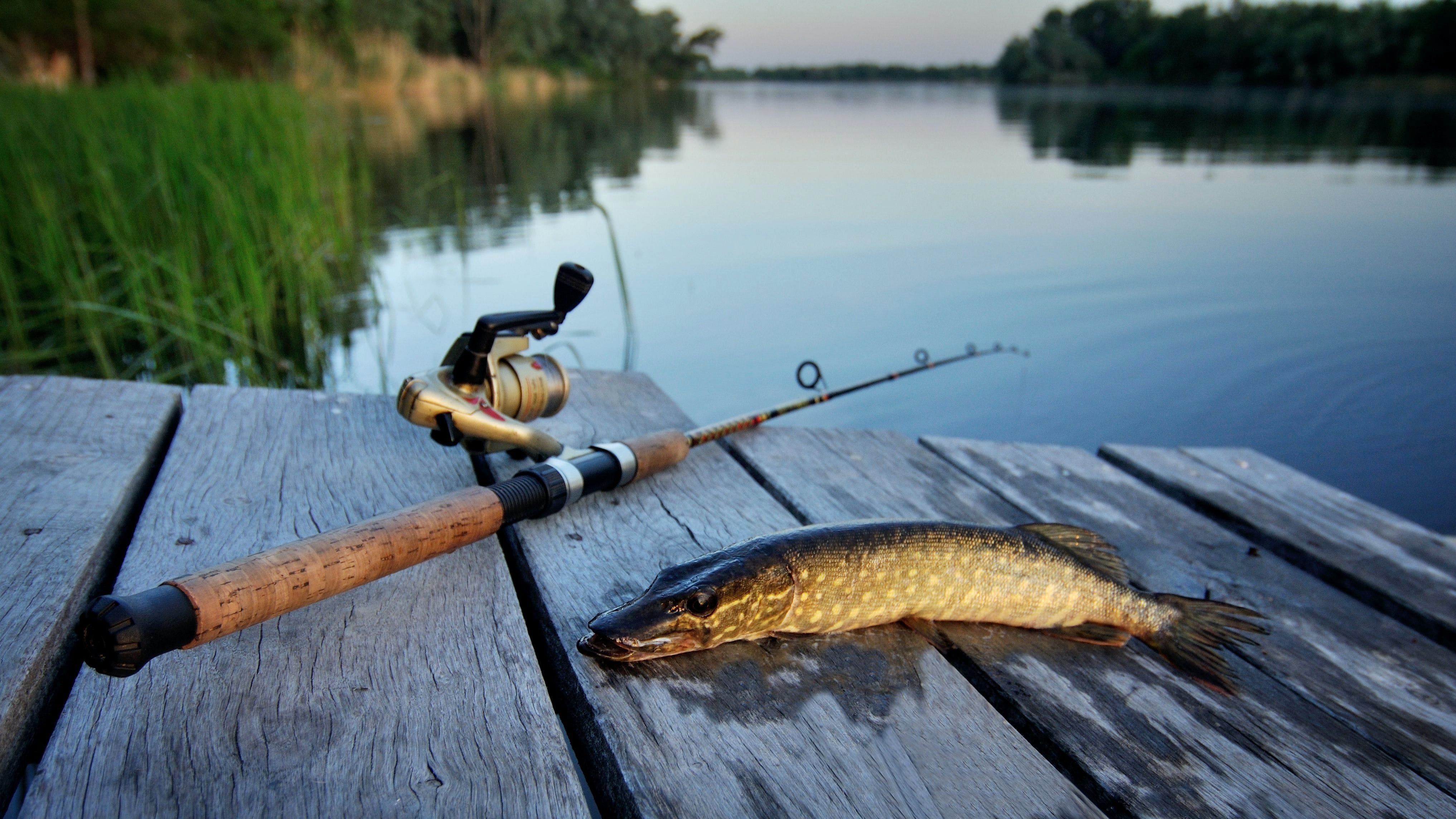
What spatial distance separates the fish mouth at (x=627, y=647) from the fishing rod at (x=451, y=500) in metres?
0.44

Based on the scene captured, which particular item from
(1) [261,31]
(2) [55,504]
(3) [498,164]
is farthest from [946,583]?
(1) [261,31]

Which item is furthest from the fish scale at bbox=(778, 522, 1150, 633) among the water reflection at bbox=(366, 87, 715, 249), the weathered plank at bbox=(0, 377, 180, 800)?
the water reflection at bbox=(366, 87, 715, 249)

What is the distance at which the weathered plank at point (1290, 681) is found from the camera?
5.52 feet

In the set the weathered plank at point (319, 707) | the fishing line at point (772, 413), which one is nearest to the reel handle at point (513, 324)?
the weathered plank at point (319, 707)

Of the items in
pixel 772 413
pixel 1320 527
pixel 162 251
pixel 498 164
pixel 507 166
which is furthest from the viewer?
pixel 498 164

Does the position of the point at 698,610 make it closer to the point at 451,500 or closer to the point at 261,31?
the point at 451,500

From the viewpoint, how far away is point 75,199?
597 centimetres

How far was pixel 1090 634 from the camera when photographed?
6.61 ft

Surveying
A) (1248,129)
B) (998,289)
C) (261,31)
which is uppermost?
(261,31)

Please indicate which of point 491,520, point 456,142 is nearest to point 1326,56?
point 456,142

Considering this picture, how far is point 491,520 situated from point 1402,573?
2704 mm

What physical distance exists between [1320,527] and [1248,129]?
31.7 metres

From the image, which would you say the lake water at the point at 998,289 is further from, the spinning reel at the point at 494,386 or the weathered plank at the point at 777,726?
the weathered plank at the point at 777,726

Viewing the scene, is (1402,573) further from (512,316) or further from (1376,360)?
(1376,360)
